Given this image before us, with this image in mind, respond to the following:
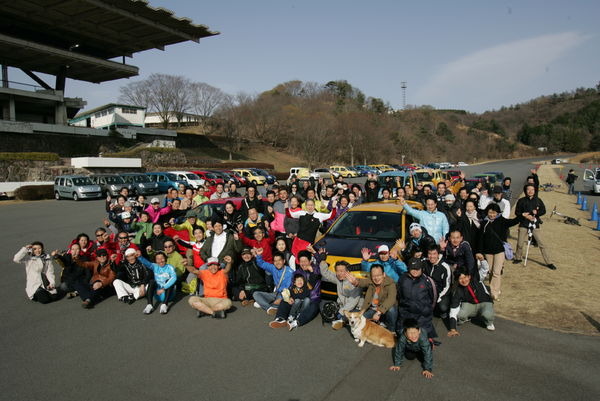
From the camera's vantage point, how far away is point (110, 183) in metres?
27.1

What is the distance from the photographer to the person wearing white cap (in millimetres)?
6082

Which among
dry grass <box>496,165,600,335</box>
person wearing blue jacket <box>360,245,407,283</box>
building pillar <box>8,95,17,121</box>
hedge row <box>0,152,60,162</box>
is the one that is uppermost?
building pillar <box>8,95,17,121</box>

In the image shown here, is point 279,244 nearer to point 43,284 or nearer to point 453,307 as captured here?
point 453,307

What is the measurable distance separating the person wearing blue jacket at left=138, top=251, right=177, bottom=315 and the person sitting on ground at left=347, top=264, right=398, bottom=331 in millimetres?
3323

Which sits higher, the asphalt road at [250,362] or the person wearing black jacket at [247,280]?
the person wearing black jacket at [247,280]

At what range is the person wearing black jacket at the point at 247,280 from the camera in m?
6.86

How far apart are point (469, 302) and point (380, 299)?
4.33ft

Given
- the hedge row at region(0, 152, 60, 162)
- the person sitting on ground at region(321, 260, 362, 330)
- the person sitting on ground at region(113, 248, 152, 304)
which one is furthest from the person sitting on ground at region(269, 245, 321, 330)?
the hedge row at region(0, 152, 60, 162)

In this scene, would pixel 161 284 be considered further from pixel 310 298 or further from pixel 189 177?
pixel 189 177

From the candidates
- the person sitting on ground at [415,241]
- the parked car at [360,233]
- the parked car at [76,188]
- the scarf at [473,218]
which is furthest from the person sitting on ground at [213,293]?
the parked car at [76,188]

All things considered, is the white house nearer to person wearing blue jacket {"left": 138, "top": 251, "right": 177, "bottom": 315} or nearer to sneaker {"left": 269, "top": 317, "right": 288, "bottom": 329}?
person wearing blue jacket {"left": 138, "top": 251, "right": 177, "bottom": 315}

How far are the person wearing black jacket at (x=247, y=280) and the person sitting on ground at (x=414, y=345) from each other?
298 centimetres

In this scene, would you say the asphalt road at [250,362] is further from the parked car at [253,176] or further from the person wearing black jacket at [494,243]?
the parked car at [253,176]

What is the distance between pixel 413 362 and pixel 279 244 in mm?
3059
